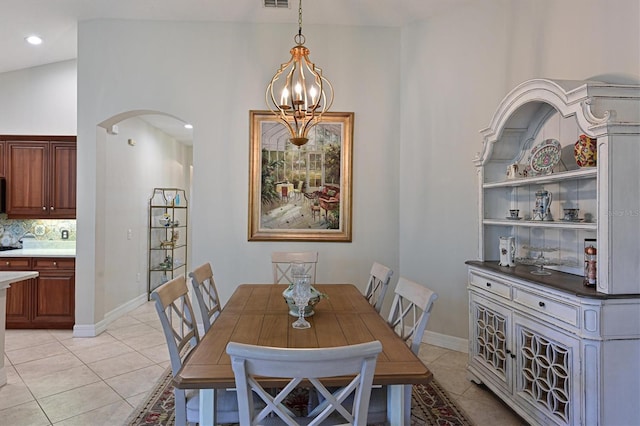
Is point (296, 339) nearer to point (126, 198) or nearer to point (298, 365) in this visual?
point (298, 365)

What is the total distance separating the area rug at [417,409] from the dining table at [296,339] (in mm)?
869

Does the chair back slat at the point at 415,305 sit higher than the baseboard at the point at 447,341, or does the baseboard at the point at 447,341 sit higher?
the chair back slat at the point at 415,305

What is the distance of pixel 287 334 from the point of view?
74.1 inches

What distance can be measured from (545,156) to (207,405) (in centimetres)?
261

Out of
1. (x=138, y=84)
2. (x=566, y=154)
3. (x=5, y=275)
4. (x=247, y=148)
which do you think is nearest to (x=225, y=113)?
(x=247, y=148)

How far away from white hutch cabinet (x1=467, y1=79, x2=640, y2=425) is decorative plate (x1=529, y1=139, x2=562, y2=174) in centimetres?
1

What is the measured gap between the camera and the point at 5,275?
294 centimetres

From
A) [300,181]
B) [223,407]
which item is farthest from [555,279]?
[300,181]

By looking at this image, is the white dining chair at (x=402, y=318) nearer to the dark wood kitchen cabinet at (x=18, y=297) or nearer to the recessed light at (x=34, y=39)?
the dark wood kitchen cabinet at (x=18, y=297)

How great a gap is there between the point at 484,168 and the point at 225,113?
9.14ft

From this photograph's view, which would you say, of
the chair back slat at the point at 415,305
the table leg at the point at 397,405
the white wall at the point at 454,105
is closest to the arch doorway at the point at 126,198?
the white wall at the point at 454,105

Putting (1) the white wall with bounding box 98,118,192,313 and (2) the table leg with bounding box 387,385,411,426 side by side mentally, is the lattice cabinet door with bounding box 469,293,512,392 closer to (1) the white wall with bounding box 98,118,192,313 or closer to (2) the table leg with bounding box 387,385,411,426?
(2) the table leg with bounding box 387,385,411,426

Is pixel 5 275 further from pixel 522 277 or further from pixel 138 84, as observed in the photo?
pixel 522 277

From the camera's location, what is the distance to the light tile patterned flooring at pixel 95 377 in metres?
2.56
